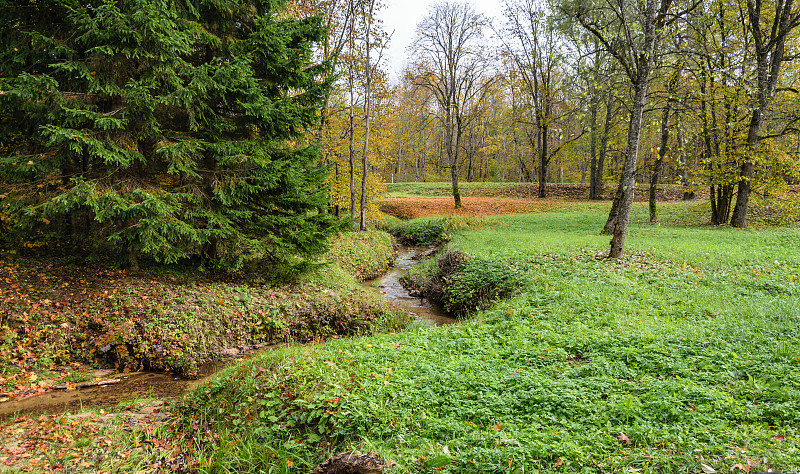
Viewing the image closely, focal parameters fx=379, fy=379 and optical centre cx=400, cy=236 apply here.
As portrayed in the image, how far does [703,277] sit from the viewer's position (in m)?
8.41

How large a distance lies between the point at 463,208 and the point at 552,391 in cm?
2128

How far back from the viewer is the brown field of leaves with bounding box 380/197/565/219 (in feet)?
80.1

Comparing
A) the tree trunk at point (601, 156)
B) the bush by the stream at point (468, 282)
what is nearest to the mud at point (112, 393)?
the bush by the stream at point (468, 282)

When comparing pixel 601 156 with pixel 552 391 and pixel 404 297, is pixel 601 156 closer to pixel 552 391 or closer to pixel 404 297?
pixel 404 297

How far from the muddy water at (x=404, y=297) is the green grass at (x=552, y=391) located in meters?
2.16

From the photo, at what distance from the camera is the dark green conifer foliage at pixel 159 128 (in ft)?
21.2

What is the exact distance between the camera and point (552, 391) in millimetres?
4457

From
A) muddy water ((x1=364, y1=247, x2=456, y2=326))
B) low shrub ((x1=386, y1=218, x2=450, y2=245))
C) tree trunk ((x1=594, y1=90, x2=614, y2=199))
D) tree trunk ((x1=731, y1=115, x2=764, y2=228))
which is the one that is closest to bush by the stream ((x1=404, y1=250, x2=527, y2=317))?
muddy water ((x1=364, y1=247, x2=456, y2=326))

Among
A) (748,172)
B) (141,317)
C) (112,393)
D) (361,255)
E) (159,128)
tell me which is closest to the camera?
(112,393)

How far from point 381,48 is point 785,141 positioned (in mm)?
23236

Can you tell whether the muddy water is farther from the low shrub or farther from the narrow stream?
the narrow stream

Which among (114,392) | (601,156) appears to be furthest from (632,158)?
(601,156)

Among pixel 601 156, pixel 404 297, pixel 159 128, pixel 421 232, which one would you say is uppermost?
pixel 601 156

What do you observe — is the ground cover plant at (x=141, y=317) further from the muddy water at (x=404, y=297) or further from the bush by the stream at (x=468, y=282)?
the bush by the stream at (x=468, y=282)
